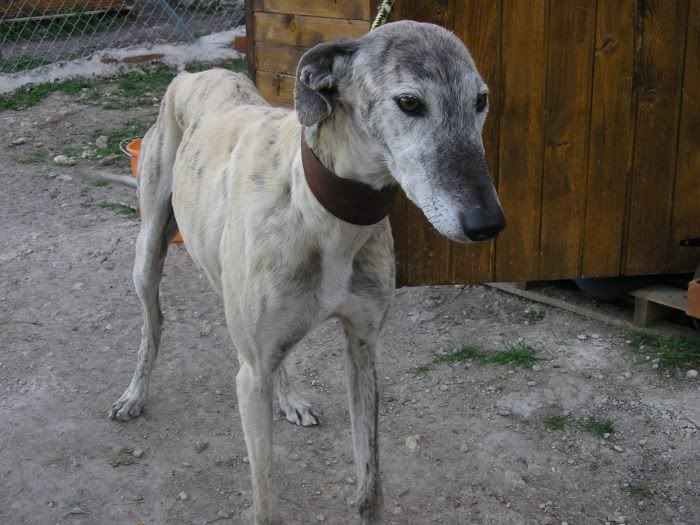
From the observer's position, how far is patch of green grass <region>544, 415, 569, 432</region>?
344 centimetres

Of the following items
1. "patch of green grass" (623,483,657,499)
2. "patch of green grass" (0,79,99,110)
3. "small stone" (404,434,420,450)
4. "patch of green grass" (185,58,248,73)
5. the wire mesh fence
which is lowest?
"small stone" (404,434,420,450)

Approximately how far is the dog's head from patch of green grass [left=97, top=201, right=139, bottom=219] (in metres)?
3.69

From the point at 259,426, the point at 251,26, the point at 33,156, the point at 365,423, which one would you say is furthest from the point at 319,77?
the point at 33,156

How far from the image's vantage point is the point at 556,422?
11.4 feet

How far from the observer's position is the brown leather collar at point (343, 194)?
89.4 inches

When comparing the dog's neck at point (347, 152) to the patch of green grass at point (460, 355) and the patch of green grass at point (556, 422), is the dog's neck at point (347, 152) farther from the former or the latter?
the patch of green grass at point (460, 355)

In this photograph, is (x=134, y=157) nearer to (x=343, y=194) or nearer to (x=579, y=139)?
(x=579, y=139)

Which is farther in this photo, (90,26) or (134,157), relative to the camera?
(90,26)

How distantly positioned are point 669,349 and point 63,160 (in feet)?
15.6

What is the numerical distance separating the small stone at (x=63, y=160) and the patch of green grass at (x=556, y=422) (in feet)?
14.8

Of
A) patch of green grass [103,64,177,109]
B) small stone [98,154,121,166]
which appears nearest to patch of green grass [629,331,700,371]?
small stone [98,154,121,166]

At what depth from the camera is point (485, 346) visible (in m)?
4.04

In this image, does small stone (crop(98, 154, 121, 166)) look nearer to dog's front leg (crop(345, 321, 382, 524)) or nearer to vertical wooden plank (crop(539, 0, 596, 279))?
vertical wooden plank (crop(539, 0, 596, 279))

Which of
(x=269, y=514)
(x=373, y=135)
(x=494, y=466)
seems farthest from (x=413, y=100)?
(x=494, y=466)
